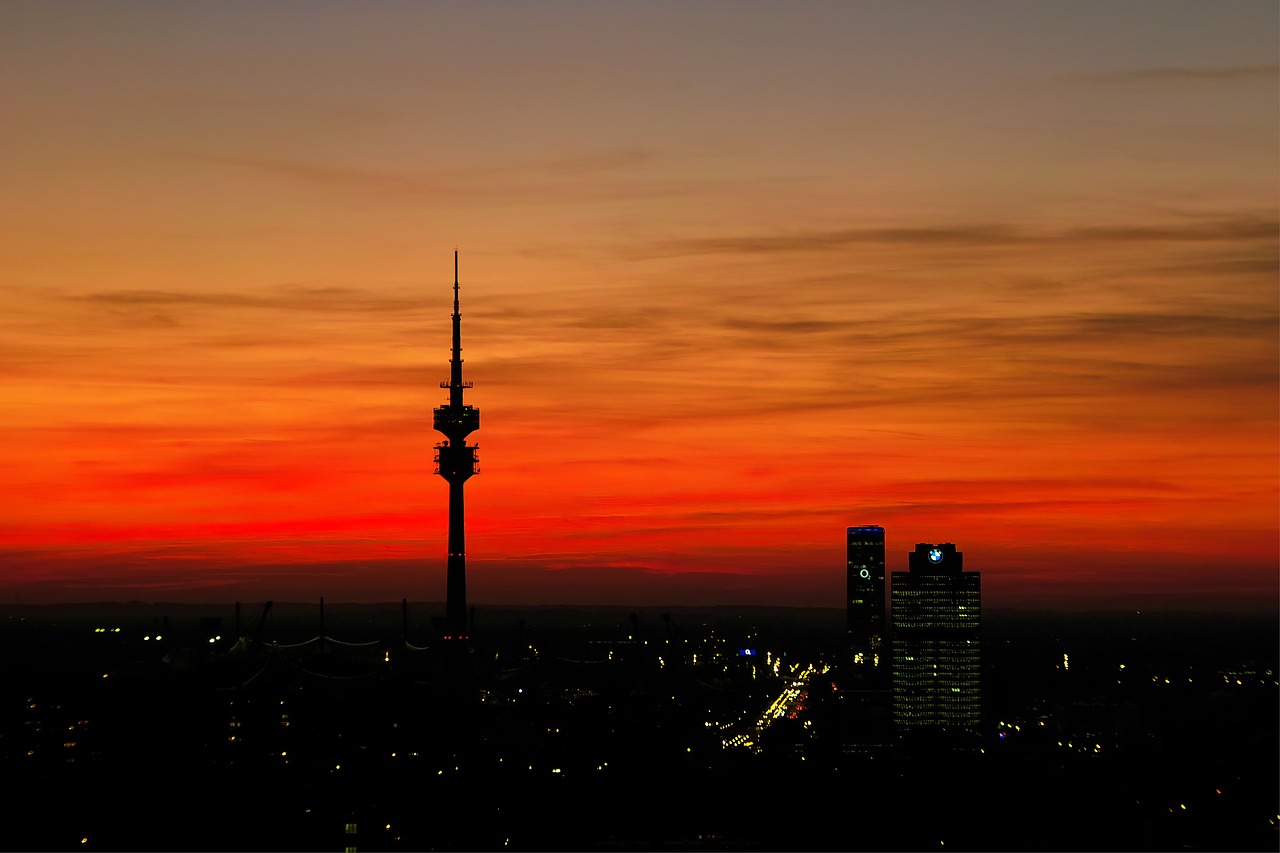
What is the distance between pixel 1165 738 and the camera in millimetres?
195625

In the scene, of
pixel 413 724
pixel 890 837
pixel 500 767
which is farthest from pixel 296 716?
pixel 890 837

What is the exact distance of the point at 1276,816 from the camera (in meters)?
120

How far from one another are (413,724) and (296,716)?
12.5m

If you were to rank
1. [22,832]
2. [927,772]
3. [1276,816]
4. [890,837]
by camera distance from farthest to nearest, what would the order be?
[927,772], [1276,816], [890,837], [22,832]

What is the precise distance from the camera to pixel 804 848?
99.2 m

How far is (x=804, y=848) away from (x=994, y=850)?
1191cm

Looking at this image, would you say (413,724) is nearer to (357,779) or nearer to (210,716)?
(210,716)

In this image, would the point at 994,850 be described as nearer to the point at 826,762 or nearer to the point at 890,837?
the point at 890,837

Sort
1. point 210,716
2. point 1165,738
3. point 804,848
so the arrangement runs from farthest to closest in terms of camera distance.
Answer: point 1165,738 → point 210,716 → point 804,848

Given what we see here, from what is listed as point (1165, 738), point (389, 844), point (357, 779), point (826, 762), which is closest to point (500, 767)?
point (357, 779)

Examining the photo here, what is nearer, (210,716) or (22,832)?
(22,832)

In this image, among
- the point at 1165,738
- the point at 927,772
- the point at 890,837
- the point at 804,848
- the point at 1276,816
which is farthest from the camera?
the point at 1165,738

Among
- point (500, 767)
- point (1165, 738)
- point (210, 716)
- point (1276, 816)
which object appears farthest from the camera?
point (1165, 738)

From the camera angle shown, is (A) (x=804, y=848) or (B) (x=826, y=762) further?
(B) (x=826, y=762)
